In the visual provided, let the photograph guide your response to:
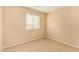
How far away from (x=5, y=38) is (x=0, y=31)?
0.43 m

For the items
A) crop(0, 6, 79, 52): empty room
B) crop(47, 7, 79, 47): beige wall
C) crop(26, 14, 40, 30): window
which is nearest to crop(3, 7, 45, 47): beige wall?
crop(0, 6, 79, 52): empty room

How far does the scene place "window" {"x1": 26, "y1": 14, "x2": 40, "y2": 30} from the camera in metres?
3.91

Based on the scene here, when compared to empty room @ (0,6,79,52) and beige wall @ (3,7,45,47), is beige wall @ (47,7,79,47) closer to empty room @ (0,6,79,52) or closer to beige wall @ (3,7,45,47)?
empty room @ (0,6,79,52)

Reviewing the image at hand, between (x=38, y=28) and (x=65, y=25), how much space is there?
1.56m

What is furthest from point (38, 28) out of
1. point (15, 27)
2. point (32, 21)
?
point (15, 27)

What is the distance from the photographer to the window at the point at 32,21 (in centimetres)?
391

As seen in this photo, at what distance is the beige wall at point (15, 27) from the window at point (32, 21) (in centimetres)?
21

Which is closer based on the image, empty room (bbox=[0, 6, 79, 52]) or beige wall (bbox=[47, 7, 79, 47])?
empty room (bbox=[0, 6, 79, 52])

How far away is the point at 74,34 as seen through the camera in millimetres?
2869

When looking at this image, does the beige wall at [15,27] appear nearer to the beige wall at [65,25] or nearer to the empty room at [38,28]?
the empty room at [38,28]

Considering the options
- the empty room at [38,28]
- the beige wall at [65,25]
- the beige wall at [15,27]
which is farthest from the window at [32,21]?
the beige wall at [65,25]

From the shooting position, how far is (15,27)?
3.23 metres
